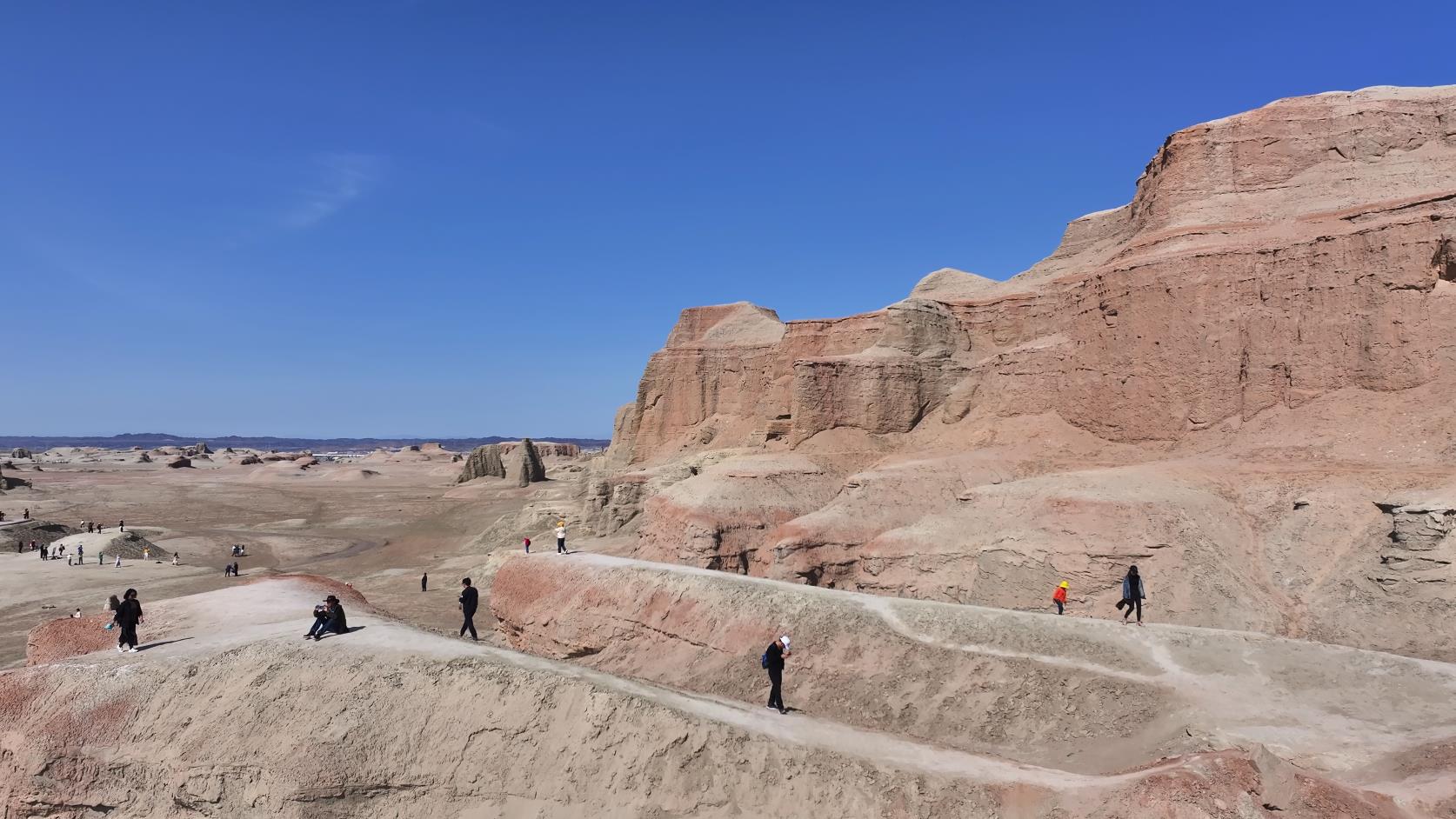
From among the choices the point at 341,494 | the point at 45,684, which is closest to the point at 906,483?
the point at 45,684

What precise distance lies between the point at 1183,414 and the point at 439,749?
20.4 meters

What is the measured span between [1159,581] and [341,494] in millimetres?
75962

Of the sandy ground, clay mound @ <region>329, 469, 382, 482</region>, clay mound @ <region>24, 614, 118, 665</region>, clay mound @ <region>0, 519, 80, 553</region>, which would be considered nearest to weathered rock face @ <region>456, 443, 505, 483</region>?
the sandy ground

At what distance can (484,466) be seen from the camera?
71.6m

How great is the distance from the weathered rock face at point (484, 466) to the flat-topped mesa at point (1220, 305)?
4620cm

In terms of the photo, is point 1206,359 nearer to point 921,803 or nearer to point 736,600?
point 736,600

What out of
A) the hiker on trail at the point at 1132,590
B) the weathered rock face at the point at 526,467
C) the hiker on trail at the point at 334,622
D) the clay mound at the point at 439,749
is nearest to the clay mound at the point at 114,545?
the weathered rock face at the point at 526,467

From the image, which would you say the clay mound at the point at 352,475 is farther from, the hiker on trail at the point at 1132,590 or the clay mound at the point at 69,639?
the hiker on trail at the point at 1132,590

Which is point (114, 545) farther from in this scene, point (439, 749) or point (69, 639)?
point (439, 749)

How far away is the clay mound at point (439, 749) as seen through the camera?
8570 millimetres

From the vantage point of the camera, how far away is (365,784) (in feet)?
30.4

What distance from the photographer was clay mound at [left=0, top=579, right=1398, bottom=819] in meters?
8.57

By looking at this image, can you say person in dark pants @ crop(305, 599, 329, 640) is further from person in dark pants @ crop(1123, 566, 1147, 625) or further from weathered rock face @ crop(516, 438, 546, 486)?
weathered rock face @ crop(516, 438, 546, 486)

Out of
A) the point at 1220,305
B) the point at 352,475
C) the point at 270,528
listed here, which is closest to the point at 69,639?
the point at 1220,305
